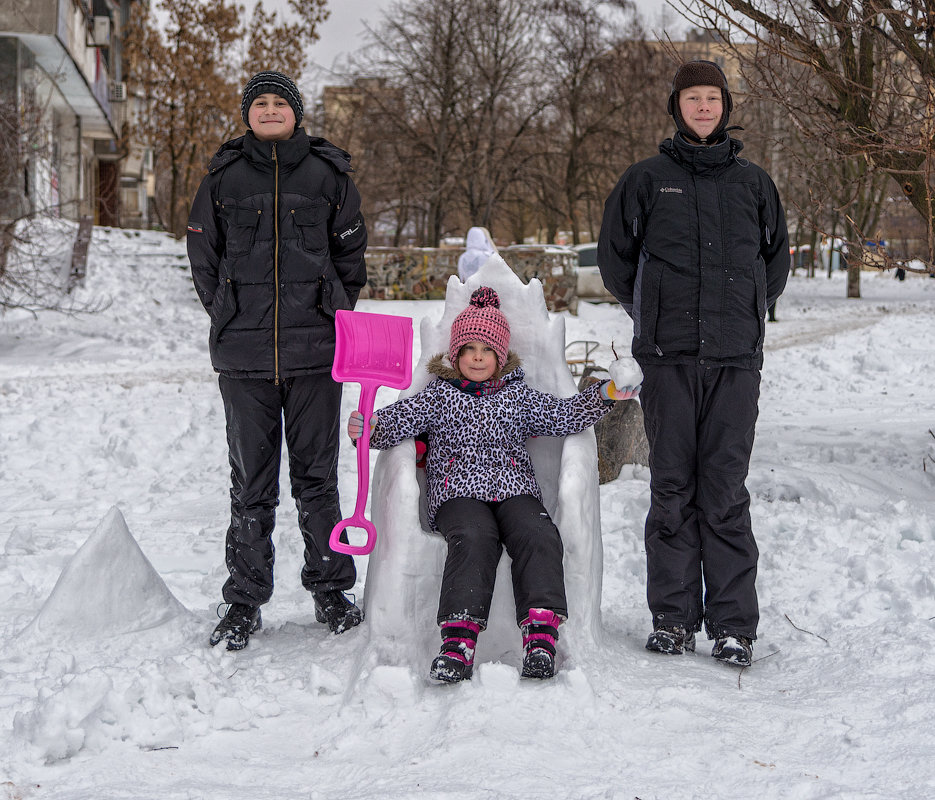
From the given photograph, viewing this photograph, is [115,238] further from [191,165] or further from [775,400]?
[775,400]

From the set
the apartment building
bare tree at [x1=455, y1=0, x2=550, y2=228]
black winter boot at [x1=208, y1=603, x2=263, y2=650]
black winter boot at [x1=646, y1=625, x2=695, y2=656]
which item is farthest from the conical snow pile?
bare tree at [x1=455, y1=0, x2=550, y2=228]

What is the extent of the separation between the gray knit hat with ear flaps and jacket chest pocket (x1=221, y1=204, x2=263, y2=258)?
149cm

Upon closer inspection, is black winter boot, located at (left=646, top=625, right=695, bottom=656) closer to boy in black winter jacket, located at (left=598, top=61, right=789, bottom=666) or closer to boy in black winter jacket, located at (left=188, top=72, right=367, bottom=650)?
boy in black winter jacket, located at (left=598, top=61, right=789, bottom=666)

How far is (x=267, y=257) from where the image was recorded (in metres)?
3.28

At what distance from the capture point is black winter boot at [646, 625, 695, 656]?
3.24 metres

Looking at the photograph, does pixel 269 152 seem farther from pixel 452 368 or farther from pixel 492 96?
pixel 492 96

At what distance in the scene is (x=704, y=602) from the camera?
3.47m

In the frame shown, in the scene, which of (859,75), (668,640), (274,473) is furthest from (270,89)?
(859,75)

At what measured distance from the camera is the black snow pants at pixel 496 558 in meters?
2.88

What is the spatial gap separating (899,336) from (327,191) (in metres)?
11.1

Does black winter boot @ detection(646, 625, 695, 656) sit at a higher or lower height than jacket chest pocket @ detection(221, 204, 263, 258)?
lower

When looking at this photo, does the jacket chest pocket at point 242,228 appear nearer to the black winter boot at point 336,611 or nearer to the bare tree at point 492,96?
the black winter boot at point 336,611

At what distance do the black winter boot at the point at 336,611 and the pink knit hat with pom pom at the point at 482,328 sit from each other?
948 mm

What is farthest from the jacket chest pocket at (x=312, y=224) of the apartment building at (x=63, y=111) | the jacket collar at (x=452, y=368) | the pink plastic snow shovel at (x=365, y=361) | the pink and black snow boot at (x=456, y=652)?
the apartment building at (x=63, y=111)
